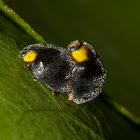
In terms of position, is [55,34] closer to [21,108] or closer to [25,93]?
[25,93]

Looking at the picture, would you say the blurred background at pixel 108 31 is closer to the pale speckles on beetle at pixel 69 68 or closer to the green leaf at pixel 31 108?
the green leaf at pixel 31 108

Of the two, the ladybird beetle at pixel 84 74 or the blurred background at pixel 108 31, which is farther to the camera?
the blurred background at pixel 108 31

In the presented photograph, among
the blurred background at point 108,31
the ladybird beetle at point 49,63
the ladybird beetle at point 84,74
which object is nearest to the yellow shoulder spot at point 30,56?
the ladybird beetle at point 49,63

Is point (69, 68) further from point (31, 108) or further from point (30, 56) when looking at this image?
point (31, 108)

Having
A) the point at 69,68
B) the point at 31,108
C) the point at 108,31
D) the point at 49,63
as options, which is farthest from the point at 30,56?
the point at 108,31

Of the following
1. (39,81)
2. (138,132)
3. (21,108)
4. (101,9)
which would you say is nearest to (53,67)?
(39,81)
